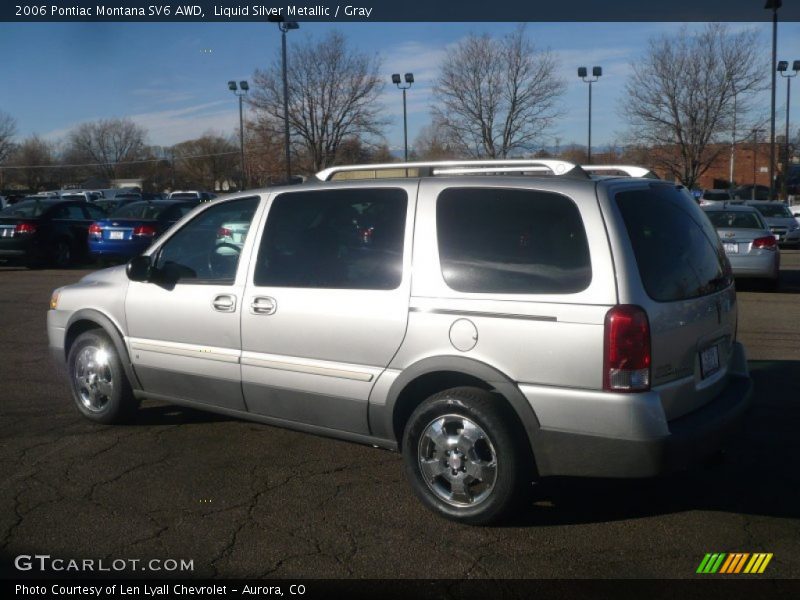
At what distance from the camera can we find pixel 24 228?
18.6m

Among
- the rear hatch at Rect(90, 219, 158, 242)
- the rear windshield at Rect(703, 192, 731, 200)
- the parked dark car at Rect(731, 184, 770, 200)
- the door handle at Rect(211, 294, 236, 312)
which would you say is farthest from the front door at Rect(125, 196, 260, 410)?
the parked dark car at Rect(731, 184, 770, 200)

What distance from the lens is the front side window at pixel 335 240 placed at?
4.75m

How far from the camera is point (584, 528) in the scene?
14.5 ft

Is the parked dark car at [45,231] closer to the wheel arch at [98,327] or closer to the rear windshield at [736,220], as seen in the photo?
the wheel arch at [98,327]

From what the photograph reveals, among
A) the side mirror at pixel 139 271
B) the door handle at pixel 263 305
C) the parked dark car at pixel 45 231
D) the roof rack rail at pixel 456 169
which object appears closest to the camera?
the roof rack rail at pixel 456 169

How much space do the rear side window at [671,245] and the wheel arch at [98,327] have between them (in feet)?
11.8

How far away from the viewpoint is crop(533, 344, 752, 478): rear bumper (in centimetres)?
394

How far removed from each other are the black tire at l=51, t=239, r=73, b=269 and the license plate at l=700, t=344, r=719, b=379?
684 inches

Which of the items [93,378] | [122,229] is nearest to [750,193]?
[122,229]

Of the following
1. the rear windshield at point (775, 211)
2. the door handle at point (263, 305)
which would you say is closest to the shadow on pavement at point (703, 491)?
the door handle at point (263, 305)

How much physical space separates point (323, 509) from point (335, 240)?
1.54 meters

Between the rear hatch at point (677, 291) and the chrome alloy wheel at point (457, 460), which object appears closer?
the rear hatch at point (677, 291)

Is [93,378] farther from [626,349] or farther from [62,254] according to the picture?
[62,254]

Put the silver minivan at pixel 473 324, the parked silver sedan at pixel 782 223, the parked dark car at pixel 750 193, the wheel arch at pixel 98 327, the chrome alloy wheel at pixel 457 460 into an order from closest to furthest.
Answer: the silver minivan at pixel 473 324, the chrome alloy wheel at pixel 457 460, the wheel arch at pixel 98 327, the parked silver sedan at pixel 782 223, the parked dark car at pixel 750 193
